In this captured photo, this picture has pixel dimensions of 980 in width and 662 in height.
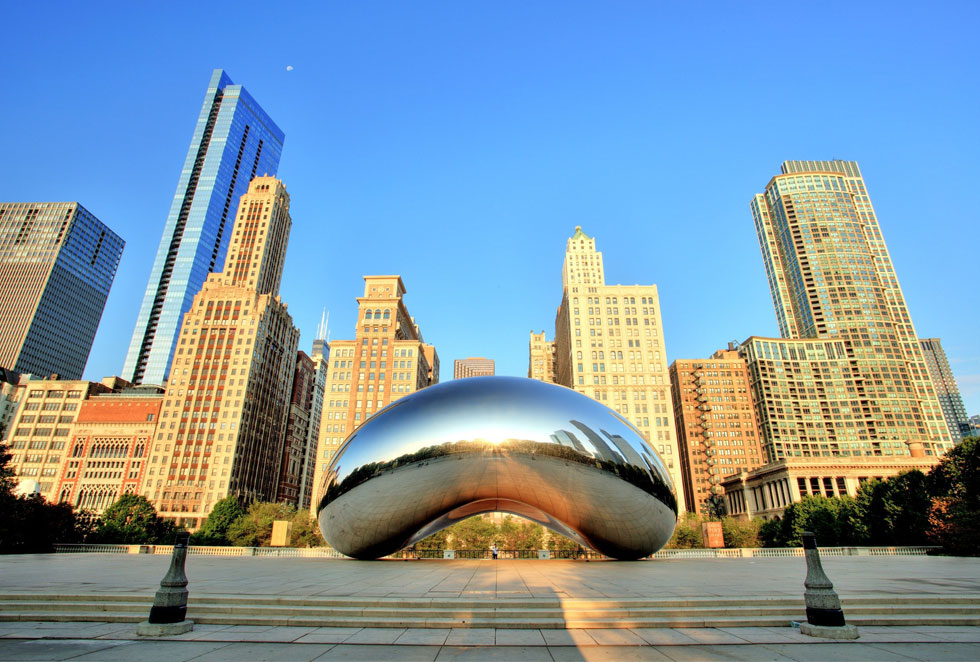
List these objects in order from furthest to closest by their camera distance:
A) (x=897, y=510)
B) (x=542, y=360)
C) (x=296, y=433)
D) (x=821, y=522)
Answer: (x=542, y=360), (x=296, y=433), (x=821, y=522), (x=897, y=510)

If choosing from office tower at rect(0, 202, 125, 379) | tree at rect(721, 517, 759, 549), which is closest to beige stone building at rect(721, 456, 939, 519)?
tree at rect(721, 517, 759, 549)

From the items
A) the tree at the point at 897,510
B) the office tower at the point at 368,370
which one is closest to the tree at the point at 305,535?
the office tower at the point at 368,370

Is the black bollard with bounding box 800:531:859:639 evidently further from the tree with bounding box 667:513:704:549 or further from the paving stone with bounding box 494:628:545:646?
the tree with bounding box 667:513:704:549

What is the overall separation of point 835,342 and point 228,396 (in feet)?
553

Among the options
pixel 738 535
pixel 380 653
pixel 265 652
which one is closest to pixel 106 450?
pixel 738 535

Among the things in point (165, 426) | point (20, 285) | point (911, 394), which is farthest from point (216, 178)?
point (911, 394)

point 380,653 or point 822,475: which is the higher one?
point 822,475

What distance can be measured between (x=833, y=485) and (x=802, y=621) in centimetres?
10230

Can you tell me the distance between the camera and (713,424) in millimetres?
136375

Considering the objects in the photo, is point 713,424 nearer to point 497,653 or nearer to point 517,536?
point 517,536

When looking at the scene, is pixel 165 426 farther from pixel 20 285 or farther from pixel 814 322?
pixel 814 322

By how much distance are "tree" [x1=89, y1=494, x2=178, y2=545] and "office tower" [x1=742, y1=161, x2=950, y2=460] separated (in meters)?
140

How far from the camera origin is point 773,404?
13650 cm

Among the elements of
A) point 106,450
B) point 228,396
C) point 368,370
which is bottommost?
point 106,450
